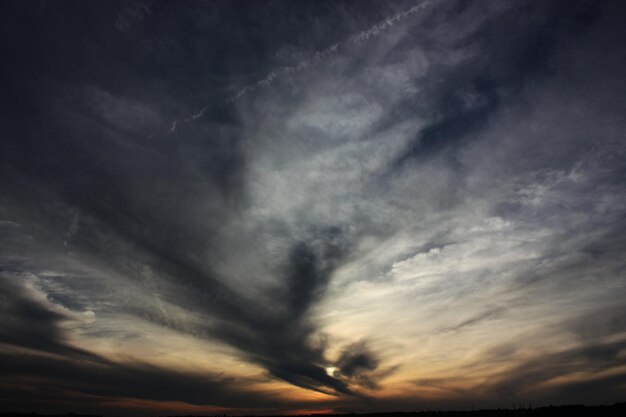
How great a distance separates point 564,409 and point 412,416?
1255 inches

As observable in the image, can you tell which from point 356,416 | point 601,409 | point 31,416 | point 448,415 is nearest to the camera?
point 601,409

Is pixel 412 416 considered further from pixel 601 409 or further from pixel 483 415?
pixel 601 409

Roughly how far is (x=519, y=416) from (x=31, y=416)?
3612 inches

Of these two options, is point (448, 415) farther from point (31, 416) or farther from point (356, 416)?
point (31, 416)

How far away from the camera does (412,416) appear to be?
8356 centimetres

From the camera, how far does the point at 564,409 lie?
6234cm

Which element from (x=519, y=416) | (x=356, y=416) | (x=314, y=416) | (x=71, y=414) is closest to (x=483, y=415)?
(x=519, y=416)

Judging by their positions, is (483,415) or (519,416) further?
(483,415)

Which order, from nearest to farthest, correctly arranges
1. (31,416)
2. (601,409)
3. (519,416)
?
(601,409), (519,416), (31,416)

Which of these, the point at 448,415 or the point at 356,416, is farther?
the point at 356,416

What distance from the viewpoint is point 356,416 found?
90.5m

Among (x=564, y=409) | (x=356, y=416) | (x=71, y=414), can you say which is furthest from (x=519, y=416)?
(x=71, y=414)

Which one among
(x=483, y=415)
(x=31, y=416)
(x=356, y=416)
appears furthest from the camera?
(x=356, y=416)

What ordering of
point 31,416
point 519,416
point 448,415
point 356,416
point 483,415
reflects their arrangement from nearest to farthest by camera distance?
1. point 519,416
2. point 483,415
3. point 31,416
4. point 448,415
5. point 356,416
